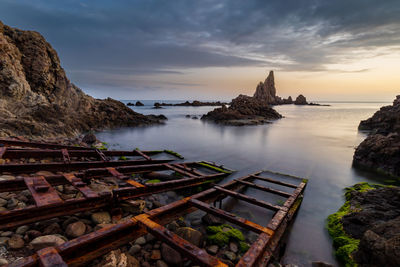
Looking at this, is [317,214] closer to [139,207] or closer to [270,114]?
[139,207]

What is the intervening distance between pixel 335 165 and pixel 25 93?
84.4 ft

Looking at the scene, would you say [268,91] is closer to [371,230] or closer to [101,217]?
[371,230]

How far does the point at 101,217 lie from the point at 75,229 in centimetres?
54

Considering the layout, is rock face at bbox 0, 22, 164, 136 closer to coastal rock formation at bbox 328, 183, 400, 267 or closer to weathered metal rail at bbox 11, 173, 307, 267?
weathered metal rail at bbox 11, 173, 307, 267

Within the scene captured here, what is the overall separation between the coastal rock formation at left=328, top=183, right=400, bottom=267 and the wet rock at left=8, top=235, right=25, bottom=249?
5.90m

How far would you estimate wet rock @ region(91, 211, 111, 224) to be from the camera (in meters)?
4.13

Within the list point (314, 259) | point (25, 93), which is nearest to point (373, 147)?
point (314, 259)

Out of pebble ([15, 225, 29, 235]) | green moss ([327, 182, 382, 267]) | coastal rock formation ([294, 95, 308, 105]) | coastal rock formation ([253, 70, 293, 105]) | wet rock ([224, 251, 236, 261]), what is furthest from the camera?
coastal rock formation ([294, 95, 308, 105])

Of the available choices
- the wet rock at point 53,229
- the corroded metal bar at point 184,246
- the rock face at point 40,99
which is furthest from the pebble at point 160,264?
the rock face at point 40,99

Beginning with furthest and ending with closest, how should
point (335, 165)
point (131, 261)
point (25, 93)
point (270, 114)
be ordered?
point (270, 114), point (25, 93), point (335, 165), point (131, 261)

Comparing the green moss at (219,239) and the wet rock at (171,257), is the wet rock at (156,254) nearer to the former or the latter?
the wet rock at (171,257)

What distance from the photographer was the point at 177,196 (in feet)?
23.6

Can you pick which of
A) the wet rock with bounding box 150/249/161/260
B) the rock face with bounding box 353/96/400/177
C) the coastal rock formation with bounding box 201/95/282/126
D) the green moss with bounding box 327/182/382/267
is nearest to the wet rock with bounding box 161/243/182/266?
the wet rock with bounding box 150/249/161/260

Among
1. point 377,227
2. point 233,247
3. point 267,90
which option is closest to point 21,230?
point 233,247
